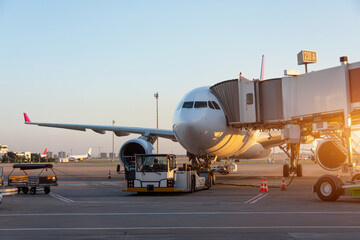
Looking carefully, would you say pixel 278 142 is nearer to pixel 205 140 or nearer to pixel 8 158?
pixel 205 140

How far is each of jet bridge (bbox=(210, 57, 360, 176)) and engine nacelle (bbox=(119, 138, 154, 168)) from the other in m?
5.33

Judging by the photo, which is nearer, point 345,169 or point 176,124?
point 345,169

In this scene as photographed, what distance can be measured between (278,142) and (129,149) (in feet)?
30.4

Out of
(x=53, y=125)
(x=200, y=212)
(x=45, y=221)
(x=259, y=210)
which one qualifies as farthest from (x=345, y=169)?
(x=53, y=125)

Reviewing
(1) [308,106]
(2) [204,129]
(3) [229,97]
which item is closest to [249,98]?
(3) [229,97]

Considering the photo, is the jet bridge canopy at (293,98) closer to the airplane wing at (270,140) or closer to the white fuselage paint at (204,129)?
the white fuselage paint at (204,129)

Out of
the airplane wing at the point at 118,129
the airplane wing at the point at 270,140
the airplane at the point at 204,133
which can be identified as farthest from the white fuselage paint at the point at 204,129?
the airplane wing at the point at 118,129

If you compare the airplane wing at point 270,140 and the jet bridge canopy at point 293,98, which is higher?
the jet bridge canopy at point 293,98

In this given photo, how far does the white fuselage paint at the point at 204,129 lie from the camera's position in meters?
21.0

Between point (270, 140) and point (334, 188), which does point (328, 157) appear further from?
point (334, 188)

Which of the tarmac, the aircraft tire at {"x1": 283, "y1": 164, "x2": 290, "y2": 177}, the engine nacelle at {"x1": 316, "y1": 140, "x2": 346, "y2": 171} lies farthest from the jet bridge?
the aircraft tire at {"x1": 283, "y1": 164, "x2": 290, "y2": 177}

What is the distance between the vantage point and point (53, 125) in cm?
3234

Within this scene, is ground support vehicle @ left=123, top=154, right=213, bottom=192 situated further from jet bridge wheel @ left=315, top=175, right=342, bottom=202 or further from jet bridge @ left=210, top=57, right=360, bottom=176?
jet bridge wheel @ left=315, top=175, right=342, bottom=202

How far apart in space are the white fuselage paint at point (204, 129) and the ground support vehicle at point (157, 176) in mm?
2083
